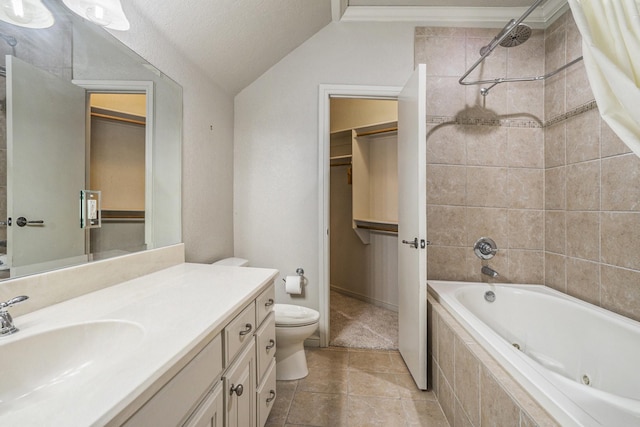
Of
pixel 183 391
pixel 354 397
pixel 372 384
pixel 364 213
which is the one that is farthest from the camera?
pixel 364 213

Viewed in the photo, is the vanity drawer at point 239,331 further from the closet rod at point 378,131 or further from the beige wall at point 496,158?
the closet rod at point 378,131

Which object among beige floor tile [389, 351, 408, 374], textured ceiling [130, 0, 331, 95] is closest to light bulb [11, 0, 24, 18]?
textured ceiling [130, 0, 331, 95]

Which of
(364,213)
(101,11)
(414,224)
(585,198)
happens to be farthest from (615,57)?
(364,213)

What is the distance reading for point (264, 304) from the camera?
1235mm

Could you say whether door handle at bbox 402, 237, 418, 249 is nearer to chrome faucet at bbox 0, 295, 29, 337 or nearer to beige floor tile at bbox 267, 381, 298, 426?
beige floor tile at bbox 267, 381, 298, 426

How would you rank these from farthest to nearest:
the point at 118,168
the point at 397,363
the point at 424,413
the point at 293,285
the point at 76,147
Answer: the point at 293,285
the point at 397,363
the point at 424,413
the point at 118,168
the point at 76,147

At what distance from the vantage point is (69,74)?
0.96 meters

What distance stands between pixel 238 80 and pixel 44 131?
1431 mm

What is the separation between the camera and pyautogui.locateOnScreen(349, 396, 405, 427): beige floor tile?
141 cm

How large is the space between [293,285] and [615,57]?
1948mm

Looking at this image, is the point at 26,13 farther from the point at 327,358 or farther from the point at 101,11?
the point at 327,358

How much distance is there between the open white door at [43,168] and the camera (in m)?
0.80

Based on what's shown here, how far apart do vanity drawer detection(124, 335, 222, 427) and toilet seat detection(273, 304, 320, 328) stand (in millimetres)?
852

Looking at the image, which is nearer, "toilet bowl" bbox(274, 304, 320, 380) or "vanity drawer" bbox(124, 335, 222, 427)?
"vanity drawer" bbox(124, 335, 222, 427)
